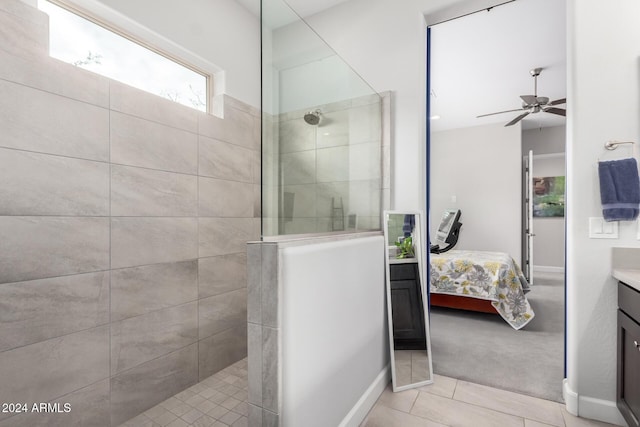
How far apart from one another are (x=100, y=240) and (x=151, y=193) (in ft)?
1.37

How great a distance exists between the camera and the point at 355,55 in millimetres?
2617

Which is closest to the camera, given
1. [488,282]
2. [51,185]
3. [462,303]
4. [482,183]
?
[51,185]

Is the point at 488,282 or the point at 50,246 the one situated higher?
the point at 50,246

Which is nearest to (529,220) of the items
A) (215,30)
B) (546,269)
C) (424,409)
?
(546,269)

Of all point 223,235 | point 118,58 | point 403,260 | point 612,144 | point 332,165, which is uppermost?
point 118,58

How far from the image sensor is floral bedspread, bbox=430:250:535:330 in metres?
3.32

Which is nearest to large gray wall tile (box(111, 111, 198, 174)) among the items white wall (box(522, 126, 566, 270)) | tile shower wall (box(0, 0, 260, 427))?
tile shower wall (box(0, 0, 260, 427))

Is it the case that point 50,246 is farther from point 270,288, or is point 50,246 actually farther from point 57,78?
point 270,288

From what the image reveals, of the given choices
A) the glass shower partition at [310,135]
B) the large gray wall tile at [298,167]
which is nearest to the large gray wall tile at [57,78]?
the glass shower partition at [310,135]

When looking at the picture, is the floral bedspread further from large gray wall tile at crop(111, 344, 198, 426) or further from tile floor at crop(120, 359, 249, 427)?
large gray wall tile at crop(111, 344, 198, 426)

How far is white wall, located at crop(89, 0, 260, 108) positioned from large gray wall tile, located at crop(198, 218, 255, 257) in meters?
1.11

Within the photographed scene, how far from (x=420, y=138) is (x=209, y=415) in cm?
233

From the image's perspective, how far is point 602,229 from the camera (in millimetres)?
1792

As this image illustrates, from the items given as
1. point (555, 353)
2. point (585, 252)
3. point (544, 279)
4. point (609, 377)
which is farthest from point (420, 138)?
point (544, 279)
